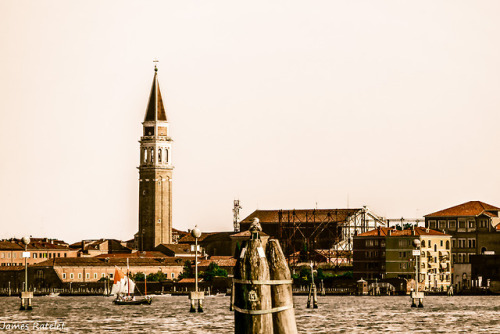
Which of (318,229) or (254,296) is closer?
(254,296)

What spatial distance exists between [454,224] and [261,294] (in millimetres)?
137193

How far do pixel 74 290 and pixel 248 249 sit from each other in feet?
465

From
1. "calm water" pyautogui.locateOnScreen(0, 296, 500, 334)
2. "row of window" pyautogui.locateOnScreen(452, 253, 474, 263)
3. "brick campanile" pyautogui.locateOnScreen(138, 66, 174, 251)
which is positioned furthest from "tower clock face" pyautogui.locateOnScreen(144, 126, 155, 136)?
"calm water" pyautogui.locateOnScreen(0, 296, 500, 334)

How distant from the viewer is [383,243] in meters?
145

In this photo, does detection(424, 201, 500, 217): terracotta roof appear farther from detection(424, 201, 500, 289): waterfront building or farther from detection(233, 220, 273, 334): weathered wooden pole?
detection(233, 220, 273, 334): weathered wooden pole

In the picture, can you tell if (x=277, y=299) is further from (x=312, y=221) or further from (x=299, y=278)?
(x=312, y=221)

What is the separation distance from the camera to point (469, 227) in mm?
153125

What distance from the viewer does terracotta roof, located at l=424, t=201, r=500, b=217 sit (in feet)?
501

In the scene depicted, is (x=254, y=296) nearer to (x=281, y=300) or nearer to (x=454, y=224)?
(x=281, y=300)

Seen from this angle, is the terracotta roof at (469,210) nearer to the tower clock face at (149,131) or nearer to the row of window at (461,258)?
the row of window at (461,258)

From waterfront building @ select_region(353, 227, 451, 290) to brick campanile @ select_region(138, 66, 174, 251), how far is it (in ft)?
152

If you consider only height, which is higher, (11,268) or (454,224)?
(454,224)

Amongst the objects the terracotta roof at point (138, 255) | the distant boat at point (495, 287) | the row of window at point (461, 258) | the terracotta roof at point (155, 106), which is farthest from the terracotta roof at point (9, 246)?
the distant boat at point (495, 287)

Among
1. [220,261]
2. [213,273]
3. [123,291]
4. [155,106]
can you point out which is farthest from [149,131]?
[123,291]
